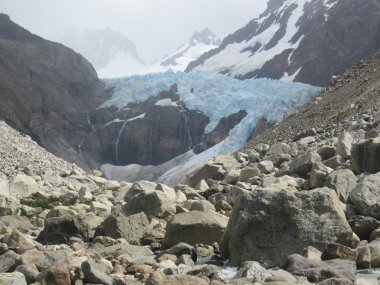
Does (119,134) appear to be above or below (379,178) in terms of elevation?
above

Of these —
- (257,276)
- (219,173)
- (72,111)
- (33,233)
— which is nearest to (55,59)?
(72,111)

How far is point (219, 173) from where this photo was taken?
26.1 meters

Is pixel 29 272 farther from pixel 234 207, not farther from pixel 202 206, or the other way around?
pixel 202 206

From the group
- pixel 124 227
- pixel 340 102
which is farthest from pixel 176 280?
pixel 340 102

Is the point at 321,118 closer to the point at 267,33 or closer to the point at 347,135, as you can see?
the point at 347,135

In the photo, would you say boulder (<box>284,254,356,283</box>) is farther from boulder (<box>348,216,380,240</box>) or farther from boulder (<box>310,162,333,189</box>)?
boulder (<box>310,162,333,189</box>)

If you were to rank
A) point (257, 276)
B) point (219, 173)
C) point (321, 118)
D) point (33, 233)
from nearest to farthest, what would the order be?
point (257, 276)
point (33, 233)
point (219, 173)
point (321, 118)

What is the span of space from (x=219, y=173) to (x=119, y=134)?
285ft

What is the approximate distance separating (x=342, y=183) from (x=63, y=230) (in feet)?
23.1

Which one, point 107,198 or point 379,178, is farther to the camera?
point 107,198

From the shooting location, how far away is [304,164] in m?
18.6

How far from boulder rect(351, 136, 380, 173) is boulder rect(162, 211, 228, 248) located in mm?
5343

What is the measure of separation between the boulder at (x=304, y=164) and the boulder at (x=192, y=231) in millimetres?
6933

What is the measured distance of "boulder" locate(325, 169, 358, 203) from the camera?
43.9 feet
